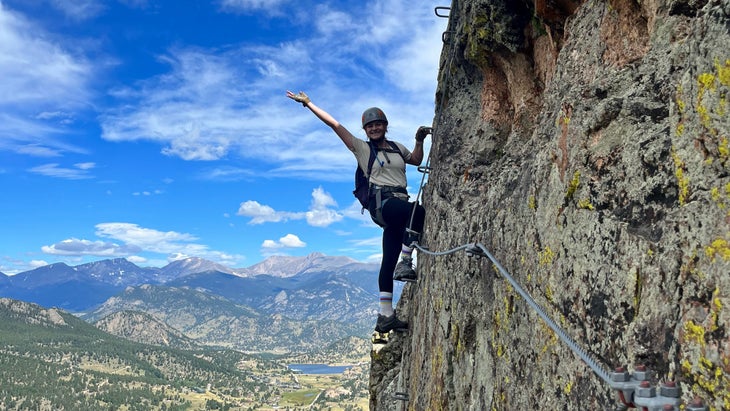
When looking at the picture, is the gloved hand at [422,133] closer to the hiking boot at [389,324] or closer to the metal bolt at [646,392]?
the hiking boot at [389,324]

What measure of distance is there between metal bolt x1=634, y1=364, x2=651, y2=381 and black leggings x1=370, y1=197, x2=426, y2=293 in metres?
7.63

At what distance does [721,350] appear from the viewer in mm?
3062

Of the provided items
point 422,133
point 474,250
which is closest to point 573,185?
point 474,250

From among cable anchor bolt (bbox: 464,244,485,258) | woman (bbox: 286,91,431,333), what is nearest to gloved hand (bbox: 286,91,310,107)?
woman (bbox: 286,91,431,333)

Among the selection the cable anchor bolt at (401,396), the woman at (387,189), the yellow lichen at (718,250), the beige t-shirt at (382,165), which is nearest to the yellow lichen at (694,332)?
the yellow lichen at (718,250)

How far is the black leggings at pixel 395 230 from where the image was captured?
11.1m

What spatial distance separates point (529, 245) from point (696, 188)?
2.40 meters

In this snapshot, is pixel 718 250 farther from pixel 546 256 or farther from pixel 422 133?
pixel 422 133

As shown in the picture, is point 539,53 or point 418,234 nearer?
point 539,53

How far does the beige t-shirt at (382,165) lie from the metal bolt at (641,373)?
7779 millimetres

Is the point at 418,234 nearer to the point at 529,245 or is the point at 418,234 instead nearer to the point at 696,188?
the point at 529,245

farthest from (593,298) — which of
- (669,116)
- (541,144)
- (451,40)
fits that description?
(451,40)

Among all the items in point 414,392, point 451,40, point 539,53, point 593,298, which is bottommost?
point 414,392

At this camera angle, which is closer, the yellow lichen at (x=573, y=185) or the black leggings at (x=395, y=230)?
the yellow lichen at (x=573, y=185)
